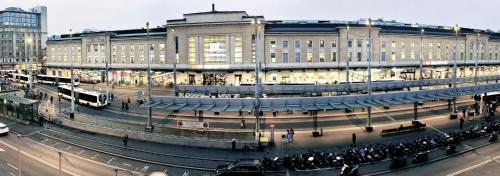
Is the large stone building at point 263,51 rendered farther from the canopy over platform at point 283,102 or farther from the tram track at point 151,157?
the tram track at point 151,157

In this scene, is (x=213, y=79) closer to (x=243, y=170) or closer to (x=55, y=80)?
(x=55, y=80)

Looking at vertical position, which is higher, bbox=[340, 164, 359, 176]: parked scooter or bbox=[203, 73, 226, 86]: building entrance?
bbox=[203, 73, 226, 86]: building entrance

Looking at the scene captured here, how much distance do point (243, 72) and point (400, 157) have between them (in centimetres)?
6173

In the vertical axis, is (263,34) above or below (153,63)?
above

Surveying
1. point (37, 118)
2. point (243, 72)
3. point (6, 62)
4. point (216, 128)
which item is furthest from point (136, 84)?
point (6, 62)

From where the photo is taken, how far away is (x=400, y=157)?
33.8m

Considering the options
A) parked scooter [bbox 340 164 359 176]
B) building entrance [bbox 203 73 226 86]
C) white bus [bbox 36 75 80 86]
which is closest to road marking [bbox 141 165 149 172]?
parked scooter [bbox 340 164 359 176]

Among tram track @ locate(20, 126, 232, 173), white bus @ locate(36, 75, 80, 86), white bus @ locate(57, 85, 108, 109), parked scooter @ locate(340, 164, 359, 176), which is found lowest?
tram track @ locate(20, 126, 232, 173)

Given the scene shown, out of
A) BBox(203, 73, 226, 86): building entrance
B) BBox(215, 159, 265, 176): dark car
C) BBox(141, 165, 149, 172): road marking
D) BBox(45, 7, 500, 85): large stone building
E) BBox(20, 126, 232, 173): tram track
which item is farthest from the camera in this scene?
BBox(203, 73, 226, 86): building entrance

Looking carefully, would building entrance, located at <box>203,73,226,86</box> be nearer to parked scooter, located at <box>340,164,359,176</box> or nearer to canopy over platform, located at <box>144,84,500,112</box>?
canopy over platform, located at <box>144,84,500,112</box>

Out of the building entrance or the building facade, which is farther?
the building facade

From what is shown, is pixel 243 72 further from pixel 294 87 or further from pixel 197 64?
pixel 294 87

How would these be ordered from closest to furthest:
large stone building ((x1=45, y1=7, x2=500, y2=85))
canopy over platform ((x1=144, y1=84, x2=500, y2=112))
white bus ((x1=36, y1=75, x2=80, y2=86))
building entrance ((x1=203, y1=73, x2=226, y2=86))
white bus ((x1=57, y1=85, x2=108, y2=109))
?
canopy over platform ((x1=144, y1=84, x2=500, y2=112)) < white bus ((x1=57, y1=85, x2=108, y2=109)) < white bus ((x1=36, y1=75, x2=80, y2=86)) < large stone building ((x1=45, y1=7, x2=500, y2=85)) < building entrance ((x1=203, y1=73, x2=226, y2=86))

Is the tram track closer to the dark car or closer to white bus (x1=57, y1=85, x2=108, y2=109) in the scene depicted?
the dark car
